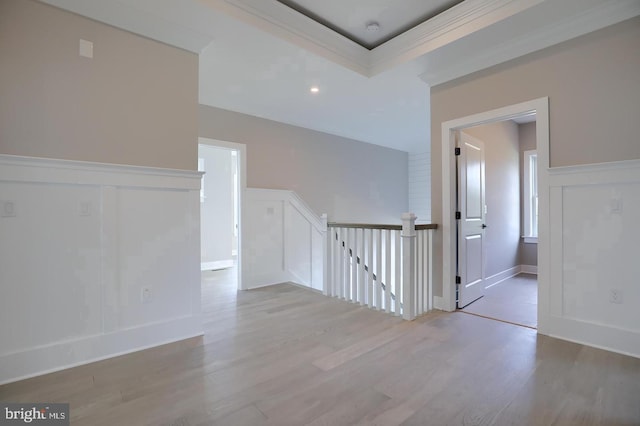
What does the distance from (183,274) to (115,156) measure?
1095mm

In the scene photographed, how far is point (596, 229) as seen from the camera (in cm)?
242

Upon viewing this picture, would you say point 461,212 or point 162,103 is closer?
point 162,103

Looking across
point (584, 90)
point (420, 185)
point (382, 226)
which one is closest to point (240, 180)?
point (382, 226)

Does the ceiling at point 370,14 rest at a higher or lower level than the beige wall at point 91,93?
higher

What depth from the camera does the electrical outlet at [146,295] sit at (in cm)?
242

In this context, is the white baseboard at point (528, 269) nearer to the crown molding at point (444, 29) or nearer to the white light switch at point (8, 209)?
the crown molding at point (444, 29)

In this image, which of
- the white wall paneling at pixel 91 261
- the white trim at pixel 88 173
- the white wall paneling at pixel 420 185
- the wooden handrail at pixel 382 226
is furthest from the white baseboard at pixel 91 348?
the white wall paneling at pixel 420 185

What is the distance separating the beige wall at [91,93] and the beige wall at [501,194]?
3.71 m

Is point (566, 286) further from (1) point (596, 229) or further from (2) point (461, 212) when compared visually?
(2) point (461, 212)

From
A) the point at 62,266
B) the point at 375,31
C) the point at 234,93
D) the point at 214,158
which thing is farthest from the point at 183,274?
the point at 214,158

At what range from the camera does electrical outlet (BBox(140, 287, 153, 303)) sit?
7.95ft

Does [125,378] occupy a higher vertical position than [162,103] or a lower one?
lower

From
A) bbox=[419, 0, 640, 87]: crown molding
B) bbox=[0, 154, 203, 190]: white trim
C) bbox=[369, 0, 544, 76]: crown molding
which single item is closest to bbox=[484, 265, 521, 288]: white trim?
bbox=[419, 0, 640, 87]: crown molding

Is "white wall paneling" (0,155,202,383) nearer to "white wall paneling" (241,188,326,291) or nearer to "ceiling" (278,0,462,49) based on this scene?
"white wall paneling" (241,188,326,291)
